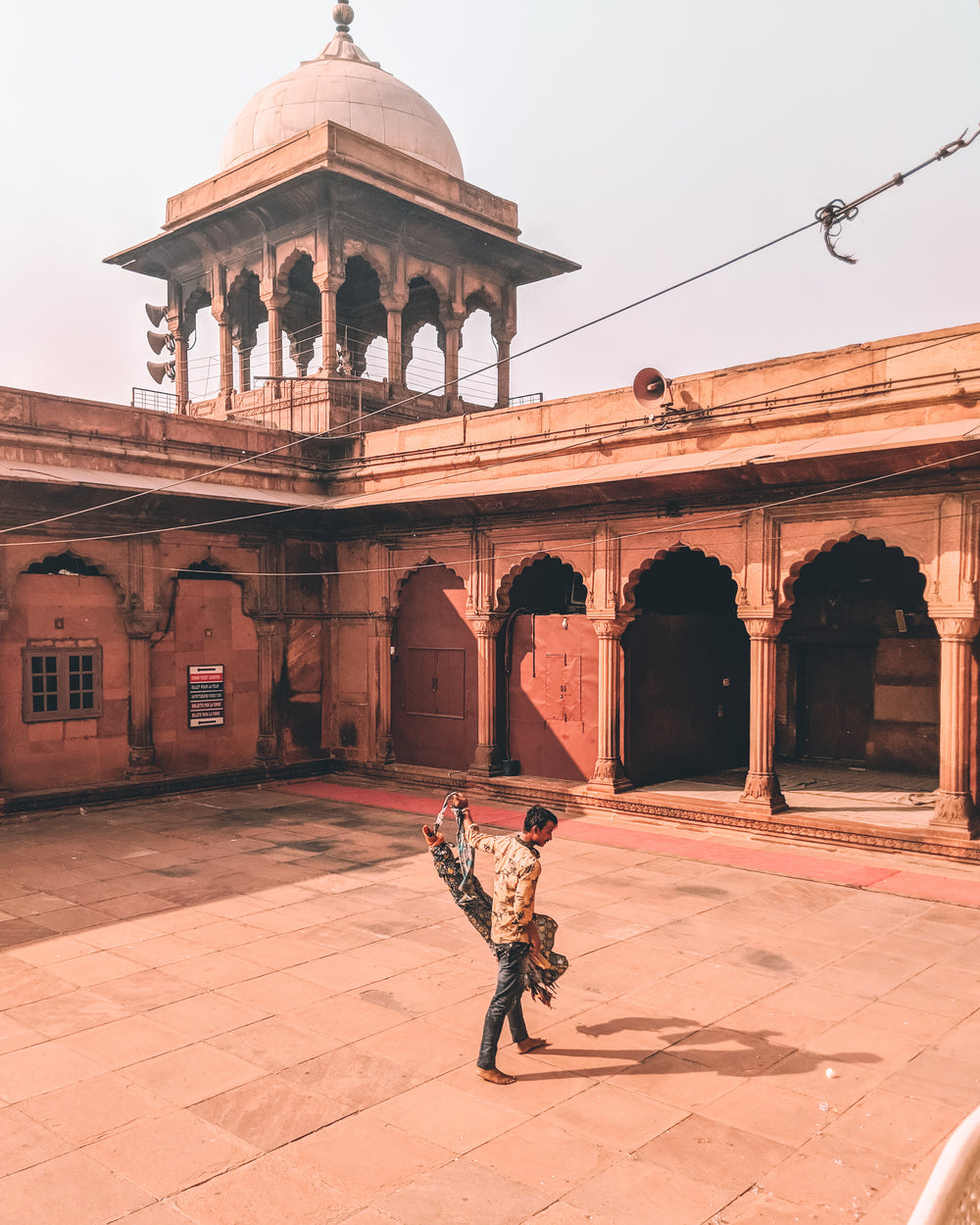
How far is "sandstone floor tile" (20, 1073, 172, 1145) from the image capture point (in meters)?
4.89

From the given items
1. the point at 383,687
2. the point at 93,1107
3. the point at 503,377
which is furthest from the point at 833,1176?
the point at 503,377

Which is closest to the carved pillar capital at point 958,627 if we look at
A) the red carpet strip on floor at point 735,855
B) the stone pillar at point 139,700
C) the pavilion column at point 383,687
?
the red carpet strip on floor at point 735,855

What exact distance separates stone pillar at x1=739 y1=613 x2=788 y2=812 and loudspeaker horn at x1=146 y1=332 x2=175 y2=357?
15662mm

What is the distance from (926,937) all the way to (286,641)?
35.8 ft

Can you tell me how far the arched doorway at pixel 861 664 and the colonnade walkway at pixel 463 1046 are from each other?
511 cm

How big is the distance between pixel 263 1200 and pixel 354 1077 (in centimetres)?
123

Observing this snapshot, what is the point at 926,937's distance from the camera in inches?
313

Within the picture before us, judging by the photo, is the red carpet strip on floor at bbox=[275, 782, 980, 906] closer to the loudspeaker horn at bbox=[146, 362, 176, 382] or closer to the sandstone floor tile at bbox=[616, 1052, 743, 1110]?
the sandstone floor tile at bbox=[616, 1052, 743, 1110]

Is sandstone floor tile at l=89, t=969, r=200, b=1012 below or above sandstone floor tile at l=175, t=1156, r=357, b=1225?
below

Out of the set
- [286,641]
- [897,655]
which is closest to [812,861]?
[897,655]

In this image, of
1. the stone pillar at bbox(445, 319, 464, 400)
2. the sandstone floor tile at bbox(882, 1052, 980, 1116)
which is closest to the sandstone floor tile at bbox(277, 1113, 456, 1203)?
the sandstone floor tile at bbox(882, 1052, 980, 1116)

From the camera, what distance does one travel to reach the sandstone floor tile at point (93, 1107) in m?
4.89

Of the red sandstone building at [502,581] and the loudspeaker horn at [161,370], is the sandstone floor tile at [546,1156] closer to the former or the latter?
the red sandstone building at [502,581]

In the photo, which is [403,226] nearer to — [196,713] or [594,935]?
[196,713]
